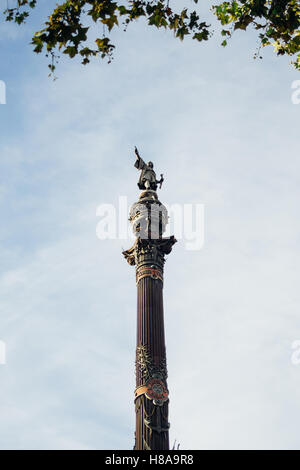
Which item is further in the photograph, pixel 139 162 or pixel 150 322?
pixel 139 162

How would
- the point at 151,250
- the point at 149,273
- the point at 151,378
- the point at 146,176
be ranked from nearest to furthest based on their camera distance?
1. the point at 151,378
2. the point at 149,273
3. the point at 151,250
4. the point at 146,176

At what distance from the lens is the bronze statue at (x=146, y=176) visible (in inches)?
1781

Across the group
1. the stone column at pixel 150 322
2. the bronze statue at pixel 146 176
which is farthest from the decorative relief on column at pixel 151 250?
the bronze statue at pixel 146 176

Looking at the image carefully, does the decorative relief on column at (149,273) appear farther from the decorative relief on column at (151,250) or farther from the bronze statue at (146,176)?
the bronze statue at (146,176)

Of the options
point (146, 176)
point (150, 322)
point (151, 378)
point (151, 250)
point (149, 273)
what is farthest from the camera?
point (146, 176)

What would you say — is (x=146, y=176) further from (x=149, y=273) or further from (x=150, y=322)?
(x=150, y=322)

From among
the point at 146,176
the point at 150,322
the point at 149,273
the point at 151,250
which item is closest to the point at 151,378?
the point at 150,322

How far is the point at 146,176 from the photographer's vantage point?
4562 centimetres

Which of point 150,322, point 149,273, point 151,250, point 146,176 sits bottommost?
point 150,322

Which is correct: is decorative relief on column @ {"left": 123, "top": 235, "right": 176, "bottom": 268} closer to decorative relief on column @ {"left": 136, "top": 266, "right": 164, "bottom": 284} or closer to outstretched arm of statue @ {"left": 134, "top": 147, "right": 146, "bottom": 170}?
decorative relief on column @ {"left": 136, "top": 266, "right": 164, "bottom": 284}

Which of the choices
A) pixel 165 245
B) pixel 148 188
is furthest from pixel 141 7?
pixel 148 188

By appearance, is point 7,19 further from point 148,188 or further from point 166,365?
point 148,188

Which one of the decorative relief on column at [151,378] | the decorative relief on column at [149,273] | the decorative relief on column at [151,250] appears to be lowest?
the decorative relief on column at [151,378]

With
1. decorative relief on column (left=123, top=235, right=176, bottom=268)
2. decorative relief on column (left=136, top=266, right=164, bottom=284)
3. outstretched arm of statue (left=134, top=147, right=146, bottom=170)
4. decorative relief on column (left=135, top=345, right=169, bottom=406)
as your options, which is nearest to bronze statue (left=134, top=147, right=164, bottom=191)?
outstretched arm of statue (left=134, top=147, right=146, bottom=170)
